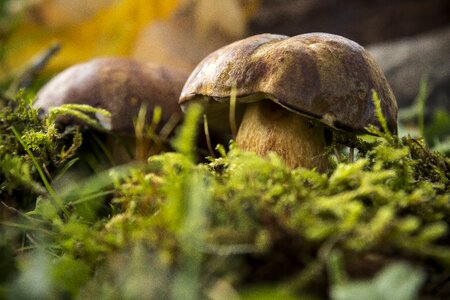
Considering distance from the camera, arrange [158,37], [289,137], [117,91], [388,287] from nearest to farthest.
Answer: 1. [388,287]
2. [289,137]
3. [117,91]
4. [158,37]

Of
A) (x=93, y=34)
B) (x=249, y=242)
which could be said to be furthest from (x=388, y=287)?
(x=93, y=34)

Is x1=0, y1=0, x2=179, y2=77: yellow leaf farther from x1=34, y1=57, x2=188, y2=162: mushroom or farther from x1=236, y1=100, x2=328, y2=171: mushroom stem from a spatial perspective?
x1=236, y1=100, x2=328, y2=171: mushroom stem

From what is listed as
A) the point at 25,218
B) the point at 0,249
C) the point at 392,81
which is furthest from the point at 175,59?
the point at 0,249

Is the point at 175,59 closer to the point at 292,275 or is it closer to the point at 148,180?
the point at 148,180

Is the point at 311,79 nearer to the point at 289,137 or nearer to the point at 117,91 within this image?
the point at 289,137

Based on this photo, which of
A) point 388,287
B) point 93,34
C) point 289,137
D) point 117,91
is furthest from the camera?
point 93,34

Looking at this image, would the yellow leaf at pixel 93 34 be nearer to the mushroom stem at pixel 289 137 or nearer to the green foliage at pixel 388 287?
the mushroom stem at pixel 289 137
